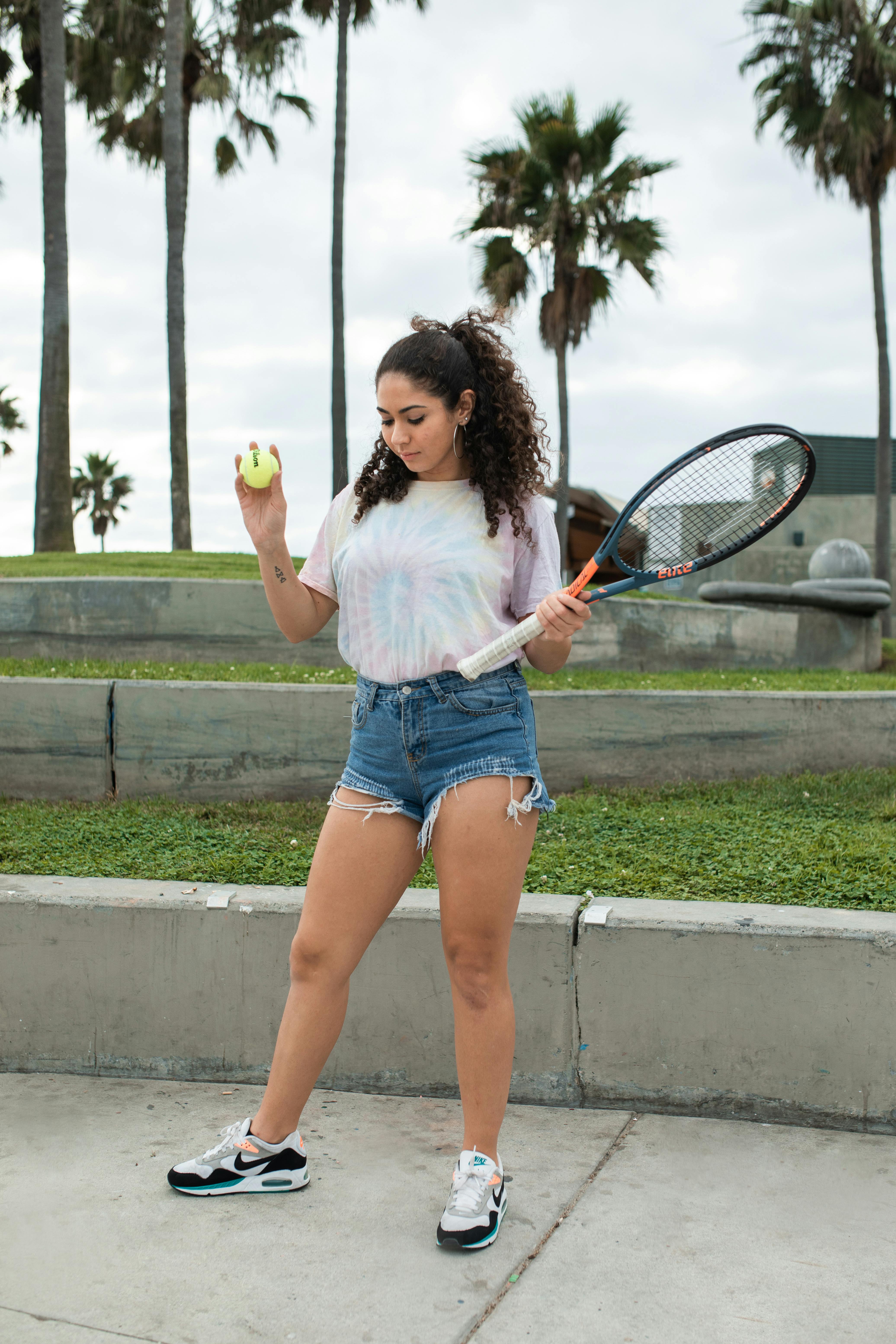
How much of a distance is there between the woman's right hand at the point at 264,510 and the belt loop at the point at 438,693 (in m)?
0.47

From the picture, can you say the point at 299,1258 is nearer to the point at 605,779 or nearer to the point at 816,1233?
the point at 816,1233

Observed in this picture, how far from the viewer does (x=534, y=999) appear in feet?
9.13

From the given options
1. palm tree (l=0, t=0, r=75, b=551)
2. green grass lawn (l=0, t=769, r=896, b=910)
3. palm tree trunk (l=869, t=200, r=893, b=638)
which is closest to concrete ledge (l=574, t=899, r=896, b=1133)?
green grass lawn (l=0, t=769, r=896, b=910)

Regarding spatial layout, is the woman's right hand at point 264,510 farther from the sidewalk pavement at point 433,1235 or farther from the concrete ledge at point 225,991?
the sidewalk pavement at point 433,1235

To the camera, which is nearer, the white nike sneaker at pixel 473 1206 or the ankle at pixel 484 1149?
the white nike sneaker at pixel 473 1206

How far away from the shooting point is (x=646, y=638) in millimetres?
8305

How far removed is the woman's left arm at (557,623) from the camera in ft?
6.79

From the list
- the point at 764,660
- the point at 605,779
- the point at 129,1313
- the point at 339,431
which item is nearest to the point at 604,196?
the point at 339,431

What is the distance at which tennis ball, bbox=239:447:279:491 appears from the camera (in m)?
2.24

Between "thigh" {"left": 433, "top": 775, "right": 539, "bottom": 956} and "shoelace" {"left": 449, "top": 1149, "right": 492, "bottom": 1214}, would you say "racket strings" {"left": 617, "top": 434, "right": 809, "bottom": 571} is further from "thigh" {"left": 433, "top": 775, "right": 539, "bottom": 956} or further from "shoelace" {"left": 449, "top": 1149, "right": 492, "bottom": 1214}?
"shoelace" {"left": 449, "top": 1149, "right": 492, "bottom": 1214}

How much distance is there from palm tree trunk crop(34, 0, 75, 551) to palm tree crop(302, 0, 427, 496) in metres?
3.72

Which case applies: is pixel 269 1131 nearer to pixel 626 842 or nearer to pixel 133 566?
pixel 626 842

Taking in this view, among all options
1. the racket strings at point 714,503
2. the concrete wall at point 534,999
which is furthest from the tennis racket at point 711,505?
the concrete wall at point 534,999

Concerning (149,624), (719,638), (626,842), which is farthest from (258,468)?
(719,638)
